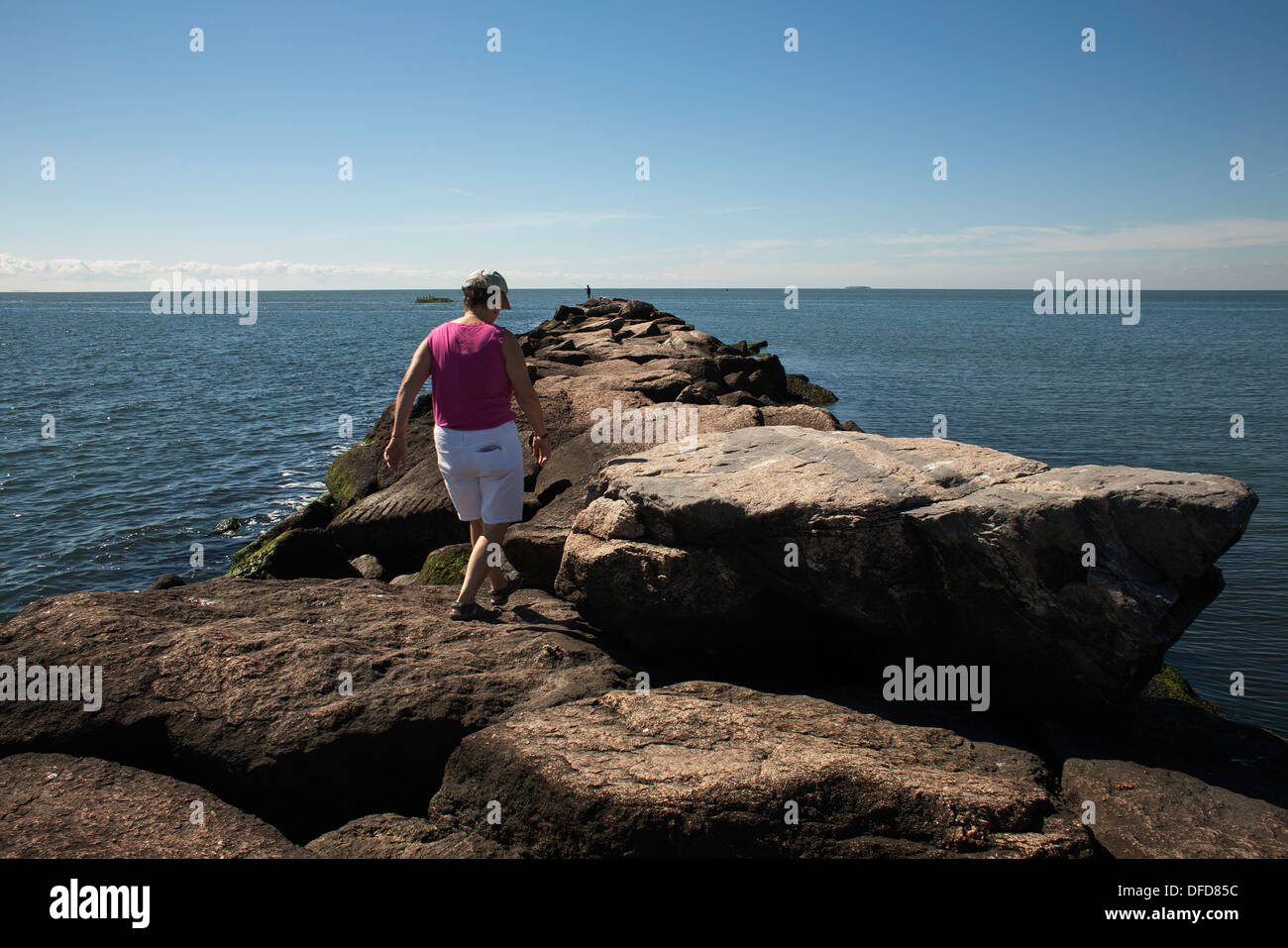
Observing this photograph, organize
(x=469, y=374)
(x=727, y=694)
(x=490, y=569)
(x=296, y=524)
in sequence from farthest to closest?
(x=296, y=524) < (x=490, y=569) < (x=469, y=374) < (x=727, y=694)

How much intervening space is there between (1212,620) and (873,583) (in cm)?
776

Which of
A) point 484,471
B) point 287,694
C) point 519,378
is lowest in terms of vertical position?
point 287,694

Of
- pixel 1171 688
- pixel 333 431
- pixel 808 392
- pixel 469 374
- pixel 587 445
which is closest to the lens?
pixel 469 374

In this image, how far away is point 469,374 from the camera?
5.95 metres

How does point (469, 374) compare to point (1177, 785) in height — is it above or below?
above

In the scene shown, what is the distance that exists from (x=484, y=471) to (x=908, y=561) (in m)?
3.11

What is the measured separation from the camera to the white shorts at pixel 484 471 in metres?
6.09

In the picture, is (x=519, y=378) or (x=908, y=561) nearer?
(x=908, y=561)

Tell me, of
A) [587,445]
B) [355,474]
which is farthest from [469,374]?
Result: [355,474]

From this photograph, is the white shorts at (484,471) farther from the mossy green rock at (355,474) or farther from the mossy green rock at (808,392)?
the mossy green rock at (808,392)

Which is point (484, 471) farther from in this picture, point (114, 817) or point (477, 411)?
point (114, 817)

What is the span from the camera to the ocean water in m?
11.9

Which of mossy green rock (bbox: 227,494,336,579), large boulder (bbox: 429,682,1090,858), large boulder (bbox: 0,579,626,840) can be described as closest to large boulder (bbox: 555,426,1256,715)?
large boulder (bbox: 429,682,1090,858)
